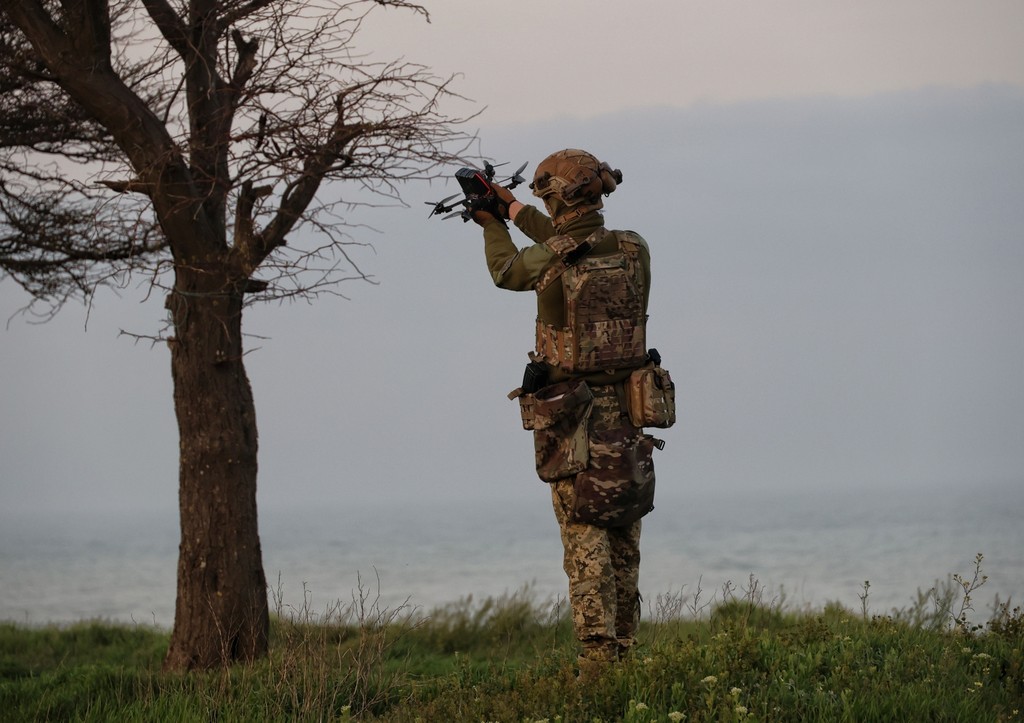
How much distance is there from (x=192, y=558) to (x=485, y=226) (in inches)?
161

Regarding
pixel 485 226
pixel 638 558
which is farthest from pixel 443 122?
pixel 638 558

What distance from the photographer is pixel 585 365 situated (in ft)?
20.0

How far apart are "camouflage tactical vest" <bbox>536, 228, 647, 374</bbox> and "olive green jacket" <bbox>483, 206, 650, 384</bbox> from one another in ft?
0.15

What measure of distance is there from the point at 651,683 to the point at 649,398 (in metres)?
1.61

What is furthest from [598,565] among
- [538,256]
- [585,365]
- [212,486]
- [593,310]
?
[212,486]

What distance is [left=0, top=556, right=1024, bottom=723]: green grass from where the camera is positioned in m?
5.34

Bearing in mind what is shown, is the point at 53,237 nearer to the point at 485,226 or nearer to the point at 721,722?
the point at 485,226

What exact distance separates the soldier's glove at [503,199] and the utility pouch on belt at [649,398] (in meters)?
1.23

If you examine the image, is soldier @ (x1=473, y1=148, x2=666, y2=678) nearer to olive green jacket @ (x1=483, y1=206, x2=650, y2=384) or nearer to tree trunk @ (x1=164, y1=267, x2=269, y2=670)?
olive green jacket @ (x1=483, y1=206, x2=650, y2=384)

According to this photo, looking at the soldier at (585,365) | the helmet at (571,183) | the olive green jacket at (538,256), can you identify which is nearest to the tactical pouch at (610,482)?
the soldier at (585,365)

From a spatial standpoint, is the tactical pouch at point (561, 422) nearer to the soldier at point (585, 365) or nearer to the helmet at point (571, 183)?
the soldier at point (585, 365)

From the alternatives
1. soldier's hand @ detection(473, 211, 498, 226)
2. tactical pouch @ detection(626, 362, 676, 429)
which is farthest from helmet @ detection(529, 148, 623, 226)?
tactical pouch @ detection(626, 362, 676, 429)

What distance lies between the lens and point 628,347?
6.21m

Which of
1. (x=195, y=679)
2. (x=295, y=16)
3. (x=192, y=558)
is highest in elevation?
(x=295, y=16)
